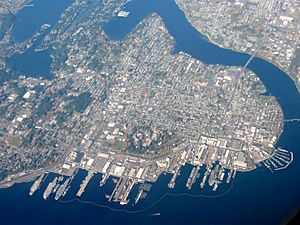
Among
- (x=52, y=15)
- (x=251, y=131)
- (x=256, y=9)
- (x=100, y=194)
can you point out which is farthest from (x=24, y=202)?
(x=256, y=9)

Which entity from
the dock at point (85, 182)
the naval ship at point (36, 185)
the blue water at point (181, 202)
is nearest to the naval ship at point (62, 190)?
the blue water at point (181, 202)

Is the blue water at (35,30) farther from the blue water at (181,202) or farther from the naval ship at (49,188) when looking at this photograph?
the blue water at (181,202)

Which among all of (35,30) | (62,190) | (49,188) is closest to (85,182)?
(62,190)

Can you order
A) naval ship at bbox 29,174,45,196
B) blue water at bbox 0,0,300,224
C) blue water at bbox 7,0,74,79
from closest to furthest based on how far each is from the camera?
blue water at bbox 0,0,300,224 → naval ship at bbox 29,174,45,196 → blue water at bbox 7,0,74,79

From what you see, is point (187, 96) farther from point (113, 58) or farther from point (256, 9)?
point (256, 9)

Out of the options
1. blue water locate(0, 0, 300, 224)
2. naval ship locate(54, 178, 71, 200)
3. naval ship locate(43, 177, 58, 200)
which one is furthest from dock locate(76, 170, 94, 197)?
naval ship locate(43, 177, 58, 200)

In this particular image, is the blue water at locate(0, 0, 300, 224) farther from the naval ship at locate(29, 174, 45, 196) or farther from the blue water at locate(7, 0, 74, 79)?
the blue water at locate(7, 0, 74, 79)

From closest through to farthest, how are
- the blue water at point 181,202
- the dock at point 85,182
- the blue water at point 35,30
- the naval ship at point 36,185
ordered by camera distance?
1. the blue water at point 181,202
2. the dock at point 85,182
3. the naval ship at point 36,185
4. the blue water at point 35,30

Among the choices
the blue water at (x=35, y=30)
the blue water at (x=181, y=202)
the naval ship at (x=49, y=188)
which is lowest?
the blue water at (x=181, y=202)

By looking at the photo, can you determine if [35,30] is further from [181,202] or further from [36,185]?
[181,202]
